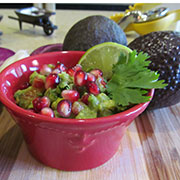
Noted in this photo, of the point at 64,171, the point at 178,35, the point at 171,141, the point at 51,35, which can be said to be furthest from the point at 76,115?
the point at 51,35

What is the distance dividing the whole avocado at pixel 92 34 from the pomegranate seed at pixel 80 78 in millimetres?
325

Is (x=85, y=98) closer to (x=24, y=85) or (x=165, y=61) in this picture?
(x=24, y=85)

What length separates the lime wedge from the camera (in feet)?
2.39

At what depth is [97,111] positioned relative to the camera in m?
0.59

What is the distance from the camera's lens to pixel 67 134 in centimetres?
52

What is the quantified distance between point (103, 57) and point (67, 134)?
0.33 metres

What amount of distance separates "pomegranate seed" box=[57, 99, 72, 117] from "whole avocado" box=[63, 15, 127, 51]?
1.42ft

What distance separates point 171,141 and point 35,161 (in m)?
0.45

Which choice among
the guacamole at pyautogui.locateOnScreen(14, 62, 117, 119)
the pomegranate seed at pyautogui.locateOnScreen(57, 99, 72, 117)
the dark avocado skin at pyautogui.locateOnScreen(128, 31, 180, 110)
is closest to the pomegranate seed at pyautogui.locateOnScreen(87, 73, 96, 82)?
the guacamole at pyautogui.locateOnScreen(14, 62, 117, 119)

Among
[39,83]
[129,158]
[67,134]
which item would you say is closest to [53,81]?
[39,83]

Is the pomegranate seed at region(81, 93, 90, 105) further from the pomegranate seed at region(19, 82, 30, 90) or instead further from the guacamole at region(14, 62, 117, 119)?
the pomegranate seed at region(19, 82, 30, 90)

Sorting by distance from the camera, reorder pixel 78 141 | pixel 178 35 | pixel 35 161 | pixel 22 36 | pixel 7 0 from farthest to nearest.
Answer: pixel 7 0, pixel 22 36, pixel 178 35, pixel 35 161, pixel 78 141

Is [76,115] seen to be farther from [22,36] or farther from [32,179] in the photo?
[22,36]

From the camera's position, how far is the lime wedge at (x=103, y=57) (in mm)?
729
